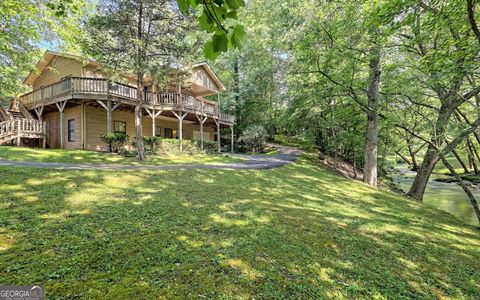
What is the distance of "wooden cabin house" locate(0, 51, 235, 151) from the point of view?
1410 centimetres

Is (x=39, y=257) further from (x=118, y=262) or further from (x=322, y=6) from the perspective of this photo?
(x=322, y=6)

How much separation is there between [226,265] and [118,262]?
4.53 ft

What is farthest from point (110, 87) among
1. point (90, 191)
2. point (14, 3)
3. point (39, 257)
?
point (39, 257)

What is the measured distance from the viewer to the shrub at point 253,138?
24.0 m

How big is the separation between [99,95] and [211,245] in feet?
44.5

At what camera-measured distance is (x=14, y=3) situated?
9195 millimetres

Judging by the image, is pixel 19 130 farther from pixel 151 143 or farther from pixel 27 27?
pixel 151 143

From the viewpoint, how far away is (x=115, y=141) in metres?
14.1

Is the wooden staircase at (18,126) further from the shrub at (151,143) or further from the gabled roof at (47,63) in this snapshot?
the shrub at (151,143)

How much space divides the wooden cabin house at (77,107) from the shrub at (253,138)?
16.5 ft

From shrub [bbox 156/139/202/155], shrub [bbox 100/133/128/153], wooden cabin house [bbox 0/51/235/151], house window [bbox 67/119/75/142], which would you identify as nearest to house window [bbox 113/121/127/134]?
wooden cabin house [bbox 0/51/235/151]

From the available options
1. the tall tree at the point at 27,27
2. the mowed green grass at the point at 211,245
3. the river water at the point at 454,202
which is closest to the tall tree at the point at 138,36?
the tall tree at the point at 27,27

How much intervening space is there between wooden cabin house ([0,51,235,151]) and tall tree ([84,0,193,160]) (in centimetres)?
173

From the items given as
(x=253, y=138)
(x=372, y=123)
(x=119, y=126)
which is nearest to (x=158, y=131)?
(x=119, y=126)
